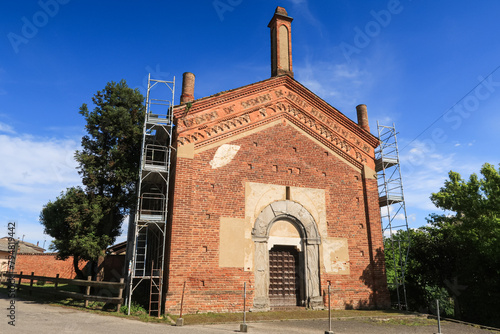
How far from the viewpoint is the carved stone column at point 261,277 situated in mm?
13391

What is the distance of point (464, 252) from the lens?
17625 millimetres

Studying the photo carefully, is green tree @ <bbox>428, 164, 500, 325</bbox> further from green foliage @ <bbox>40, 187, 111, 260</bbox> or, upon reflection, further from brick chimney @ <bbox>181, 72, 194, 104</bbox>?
green foliage @ <bbox>40, 187, 111, 260</bbox>

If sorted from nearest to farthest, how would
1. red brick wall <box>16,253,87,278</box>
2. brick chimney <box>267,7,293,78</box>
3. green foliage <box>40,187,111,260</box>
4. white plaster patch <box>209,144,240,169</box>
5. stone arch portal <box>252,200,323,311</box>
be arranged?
stone arch portal <box>252,200,323,311</box> < white plaster patch <box>209,144,240,169</box> < green foliage <box>40,187,111,260</box> < brick chimney <box>267,7,293,78</box> < red brick wall <box>16,253,87,278</box>

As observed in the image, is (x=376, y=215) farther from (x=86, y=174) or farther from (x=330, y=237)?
(x=86, y=174)

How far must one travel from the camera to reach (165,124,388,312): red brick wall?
505 inches

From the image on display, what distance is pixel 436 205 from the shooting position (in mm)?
18500

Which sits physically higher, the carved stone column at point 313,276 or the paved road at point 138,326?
the carved stone column at point 313,276

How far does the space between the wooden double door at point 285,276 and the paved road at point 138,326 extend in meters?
2.37

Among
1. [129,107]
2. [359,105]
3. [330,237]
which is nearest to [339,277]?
[330,237]

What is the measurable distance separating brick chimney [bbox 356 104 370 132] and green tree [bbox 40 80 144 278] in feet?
40.0

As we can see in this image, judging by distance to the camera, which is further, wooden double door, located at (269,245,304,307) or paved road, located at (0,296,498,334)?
wooden double door, located at (269,245,304,307)

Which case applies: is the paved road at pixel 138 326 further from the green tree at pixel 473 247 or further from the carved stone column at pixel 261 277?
the green tree at pixel 473 247

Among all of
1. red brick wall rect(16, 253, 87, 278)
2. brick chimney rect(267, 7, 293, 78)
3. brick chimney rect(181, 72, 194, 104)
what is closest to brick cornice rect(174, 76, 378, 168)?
brick chimney rect(267, 7, 293, 78)

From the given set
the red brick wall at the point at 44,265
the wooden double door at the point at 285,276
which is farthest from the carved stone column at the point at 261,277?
the red brick wall at the point at 44,265
